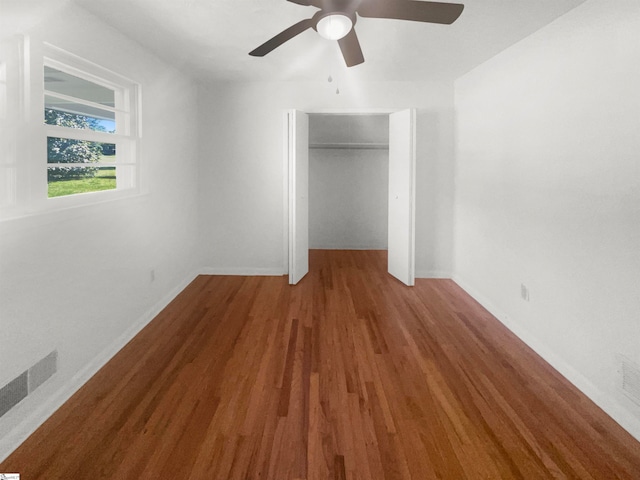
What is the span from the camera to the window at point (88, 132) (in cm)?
287

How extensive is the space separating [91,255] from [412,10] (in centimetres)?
261

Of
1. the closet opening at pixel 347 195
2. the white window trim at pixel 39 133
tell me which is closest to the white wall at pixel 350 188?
the closet opening at pixel 347 195

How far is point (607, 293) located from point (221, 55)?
384cm

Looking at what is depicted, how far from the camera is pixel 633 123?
7.95ft

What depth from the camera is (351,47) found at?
113 inches

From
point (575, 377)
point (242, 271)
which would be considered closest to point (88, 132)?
point (242, 271)

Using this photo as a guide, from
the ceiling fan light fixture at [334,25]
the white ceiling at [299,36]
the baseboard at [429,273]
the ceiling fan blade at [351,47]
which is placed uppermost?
the white ceiling at [299,36]

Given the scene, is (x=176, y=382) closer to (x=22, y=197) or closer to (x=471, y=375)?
(x=22, y=197)

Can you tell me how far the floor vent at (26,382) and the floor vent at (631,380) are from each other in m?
3.30

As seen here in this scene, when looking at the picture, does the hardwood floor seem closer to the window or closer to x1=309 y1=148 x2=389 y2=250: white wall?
the window

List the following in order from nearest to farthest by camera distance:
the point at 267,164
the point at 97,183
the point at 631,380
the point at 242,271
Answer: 1. the point at 631,380
2. the point at 97,183
3. the point at 267,164
4. the point at 242,271

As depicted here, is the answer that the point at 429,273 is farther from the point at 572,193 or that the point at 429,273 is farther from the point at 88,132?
the point at 88,132

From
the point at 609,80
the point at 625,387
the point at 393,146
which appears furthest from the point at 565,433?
the point at 393,146

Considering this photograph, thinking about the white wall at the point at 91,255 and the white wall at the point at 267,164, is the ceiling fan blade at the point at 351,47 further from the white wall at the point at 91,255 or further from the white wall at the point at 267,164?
the white wall at the point at 267,164
